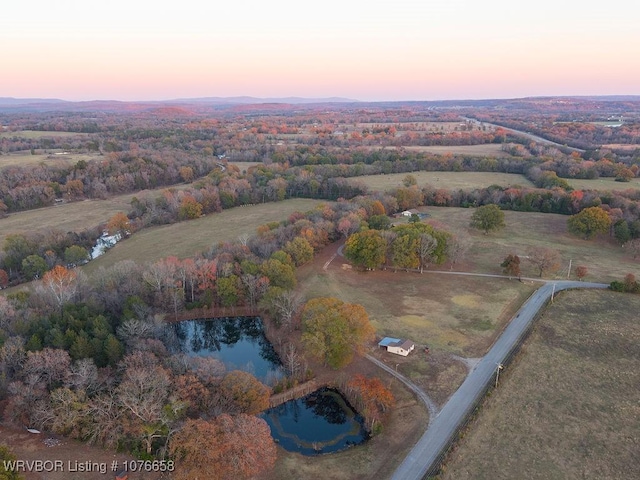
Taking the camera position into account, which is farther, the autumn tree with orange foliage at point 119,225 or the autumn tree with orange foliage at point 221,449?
the autumn tree with orange foliage at point 119,225

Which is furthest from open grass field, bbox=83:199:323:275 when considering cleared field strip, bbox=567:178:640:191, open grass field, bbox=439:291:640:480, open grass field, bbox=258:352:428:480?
cleared field strip, bbox=567:178:640:191

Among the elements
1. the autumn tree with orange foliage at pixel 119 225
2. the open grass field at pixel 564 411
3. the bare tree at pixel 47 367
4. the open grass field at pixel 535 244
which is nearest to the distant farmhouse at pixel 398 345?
the open grass field at pixel 564 411

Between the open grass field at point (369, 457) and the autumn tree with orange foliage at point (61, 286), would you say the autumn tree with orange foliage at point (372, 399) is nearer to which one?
the open grass field at point (369, 457)

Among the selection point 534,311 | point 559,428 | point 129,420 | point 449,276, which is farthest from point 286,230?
point 559,428

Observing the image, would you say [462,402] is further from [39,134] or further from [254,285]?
[39,134]

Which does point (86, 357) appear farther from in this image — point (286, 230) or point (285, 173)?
point (285, 173)

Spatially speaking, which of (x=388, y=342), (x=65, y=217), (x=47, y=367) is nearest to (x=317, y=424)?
(x=388, y=342)
